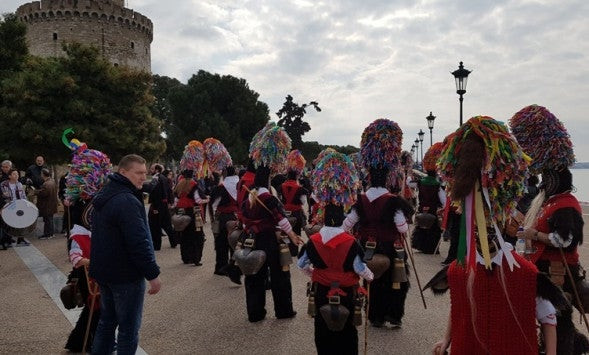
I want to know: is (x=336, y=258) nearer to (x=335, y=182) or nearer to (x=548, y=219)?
(x=335, y=182)

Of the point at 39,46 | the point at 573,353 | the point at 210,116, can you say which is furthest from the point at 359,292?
the point at 39,46

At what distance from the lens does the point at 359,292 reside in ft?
14.3

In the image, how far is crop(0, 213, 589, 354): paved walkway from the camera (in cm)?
526

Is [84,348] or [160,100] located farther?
[160,100]

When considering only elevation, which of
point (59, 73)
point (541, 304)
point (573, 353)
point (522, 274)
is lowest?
point (573, 353)

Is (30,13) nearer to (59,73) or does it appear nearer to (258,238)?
(59,73)

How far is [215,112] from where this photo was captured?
46406mm

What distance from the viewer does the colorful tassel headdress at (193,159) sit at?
10.4 m

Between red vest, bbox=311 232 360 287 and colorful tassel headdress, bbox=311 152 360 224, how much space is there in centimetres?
50

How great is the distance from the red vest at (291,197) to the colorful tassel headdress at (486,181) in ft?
23.6

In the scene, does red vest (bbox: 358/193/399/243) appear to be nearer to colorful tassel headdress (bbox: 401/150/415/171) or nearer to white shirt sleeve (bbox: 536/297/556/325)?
white shirt sleeve (bbox: 536/297/556/325)

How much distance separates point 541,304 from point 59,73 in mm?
19814

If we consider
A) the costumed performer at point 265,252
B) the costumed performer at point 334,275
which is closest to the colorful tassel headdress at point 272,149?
the costumed performer at point 265,252

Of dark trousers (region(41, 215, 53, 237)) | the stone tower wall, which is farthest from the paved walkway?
the stone tower wall
